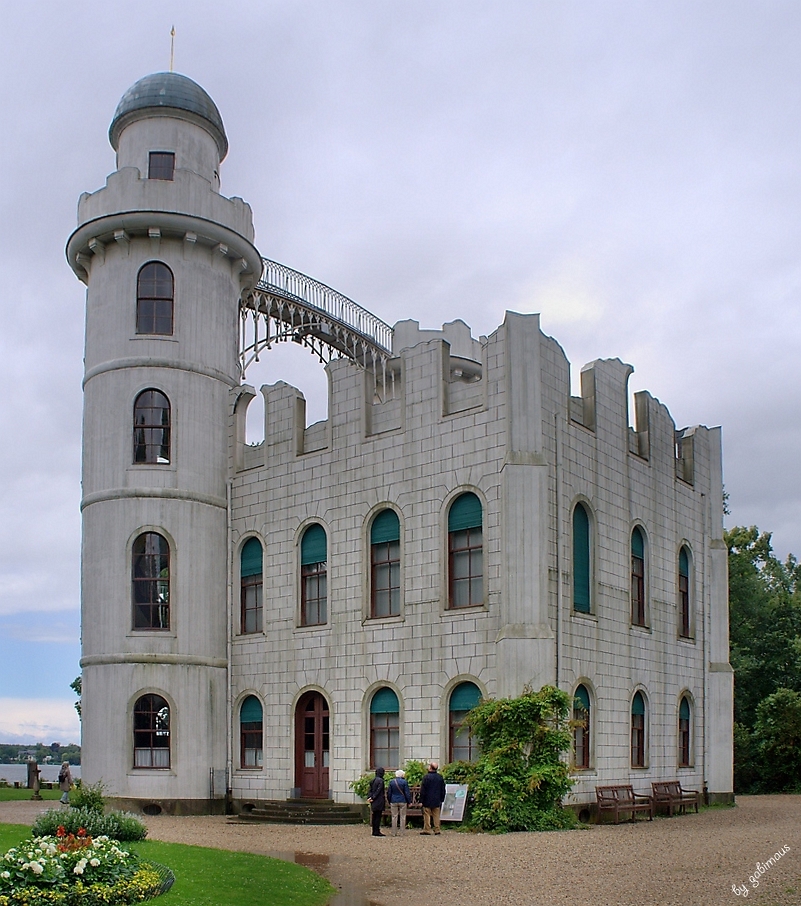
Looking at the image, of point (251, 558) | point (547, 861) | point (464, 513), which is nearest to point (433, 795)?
point (547, 861)

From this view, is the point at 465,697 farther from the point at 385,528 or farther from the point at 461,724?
the point at 385,528

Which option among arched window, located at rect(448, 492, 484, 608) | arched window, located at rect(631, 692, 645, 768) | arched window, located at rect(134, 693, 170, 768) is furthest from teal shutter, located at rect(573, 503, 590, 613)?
arched window, located at rect(134, 693, 170, 768)

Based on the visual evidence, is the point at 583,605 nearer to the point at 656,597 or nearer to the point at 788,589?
the point at 656,597

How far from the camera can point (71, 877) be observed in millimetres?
13273

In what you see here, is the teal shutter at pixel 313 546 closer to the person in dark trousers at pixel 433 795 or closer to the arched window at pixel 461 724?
the arched window at pixel 461 724

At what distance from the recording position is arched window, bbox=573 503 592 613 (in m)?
25.7

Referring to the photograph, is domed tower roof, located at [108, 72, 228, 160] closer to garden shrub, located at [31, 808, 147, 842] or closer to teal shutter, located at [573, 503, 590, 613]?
teal shutter, located at [573, 503, 590, 613]

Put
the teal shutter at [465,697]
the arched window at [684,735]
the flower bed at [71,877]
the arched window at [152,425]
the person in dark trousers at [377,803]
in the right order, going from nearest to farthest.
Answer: the flower bed at [71,877], the person in dark trousers at [377,803], the teal shutter at [465,697], the arched window at [684,735], the arched window at [152,425]

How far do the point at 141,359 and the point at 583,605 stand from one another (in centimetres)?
1332

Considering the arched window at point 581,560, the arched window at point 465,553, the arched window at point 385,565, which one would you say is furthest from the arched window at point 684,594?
the arched window at point 385,565

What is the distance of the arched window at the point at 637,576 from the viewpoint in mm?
28281

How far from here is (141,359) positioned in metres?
30.5

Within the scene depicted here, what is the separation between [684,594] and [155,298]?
16431 millimetres

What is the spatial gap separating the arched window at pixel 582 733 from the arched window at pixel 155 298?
14.5 metres
